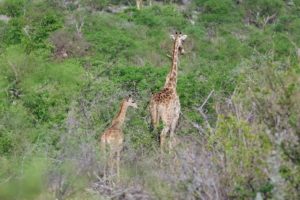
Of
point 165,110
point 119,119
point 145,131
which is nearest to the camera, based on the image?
point 119,119

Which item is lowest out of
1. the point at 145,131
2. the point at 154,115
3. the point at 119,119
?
the point at 145,131

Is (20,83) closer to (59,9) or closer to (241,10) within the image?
(59,9)

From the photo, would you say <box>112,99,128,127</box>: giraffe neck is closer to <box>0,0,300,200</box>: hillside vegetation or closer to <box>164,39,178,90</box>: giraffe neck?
<box>0,0,300,200</box>: hillside vegetation

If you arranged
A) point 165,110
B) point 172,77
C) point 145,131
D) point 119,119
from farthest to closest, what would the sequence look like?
point 172,77
point 145,131
point 165,110
point 119,119

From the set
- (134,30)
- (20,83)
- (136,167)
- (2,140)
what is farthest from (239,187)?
(134,30)

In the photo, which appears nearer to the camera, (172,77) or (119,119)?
(119,119)

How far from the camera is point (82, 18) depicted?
32.4m

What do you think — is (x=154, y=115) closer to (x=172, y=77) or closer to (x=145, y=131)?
(x=145, y=131)

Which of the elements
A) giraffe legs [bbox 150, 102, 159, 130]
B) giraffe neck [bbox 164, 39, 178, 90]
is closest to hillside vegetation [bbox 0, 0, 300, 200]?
giraffe legs [bbox 150, 102, 159, 130]

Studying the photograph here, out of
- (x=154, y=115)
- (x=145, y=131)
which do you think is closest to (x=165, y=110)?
(x=154, y=115)

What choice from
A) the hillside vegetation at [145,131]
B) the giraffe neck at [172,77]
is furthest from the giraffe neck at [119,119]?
the giraffe neck at [172,77]

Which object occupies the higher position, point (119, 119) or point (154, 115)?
point (119, 119)

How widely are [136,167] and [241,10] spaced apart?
3500 cm

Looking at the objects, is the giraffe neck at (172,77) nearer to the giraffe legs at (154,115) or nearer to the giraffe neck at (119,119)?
the giraffe legs at (154,115)
